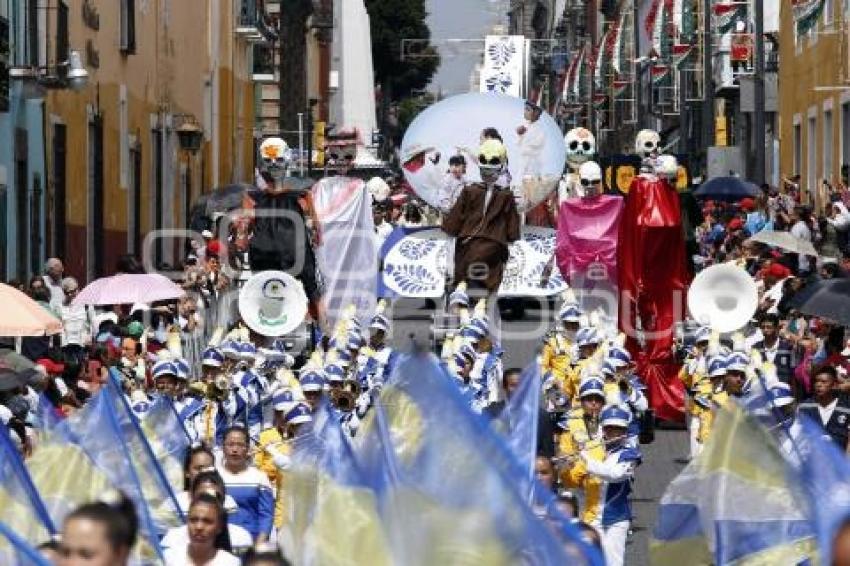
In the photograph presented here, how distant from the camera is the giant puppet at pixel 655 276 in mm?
20859

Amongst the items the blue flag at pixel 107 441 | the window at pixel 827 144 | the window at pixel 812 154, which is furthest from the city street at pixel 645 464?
the window at pixel 812 154

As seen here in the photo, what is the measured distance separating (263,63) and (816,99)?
28987 millimetres

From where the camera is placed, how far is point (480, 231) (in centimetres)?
2250

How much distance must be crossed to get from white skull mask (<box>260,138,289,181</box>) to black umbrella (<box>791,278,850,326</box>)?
501cm

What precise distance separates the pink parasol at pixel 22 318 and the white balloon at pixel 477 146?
10879 millimetres

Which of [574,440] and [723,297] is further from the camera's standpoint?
[723,297]

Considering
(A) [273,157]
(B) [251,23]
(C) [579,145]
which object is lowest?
(A) [273,157]

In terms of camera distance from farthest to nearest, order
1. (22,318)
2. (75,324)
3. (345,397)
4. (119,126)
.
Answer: (119,126) < (75,324) < (22,318) < (345,397)

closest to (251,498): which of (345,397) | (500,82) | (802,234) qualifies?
(345,397)

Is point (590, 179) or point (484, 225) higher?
point (590, 179)

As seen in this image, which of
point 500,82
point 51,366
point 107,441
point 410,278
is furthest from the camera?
point 500,82

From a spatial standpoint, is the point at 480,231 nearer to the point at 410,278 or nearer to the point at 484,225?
the point at 484,225

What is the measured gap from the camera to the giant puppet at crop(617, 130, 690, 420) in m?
20.9

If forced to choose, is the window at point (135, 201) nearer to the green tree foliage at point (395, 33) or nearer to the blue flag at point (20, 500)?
the blue flag at point (20, 500)
